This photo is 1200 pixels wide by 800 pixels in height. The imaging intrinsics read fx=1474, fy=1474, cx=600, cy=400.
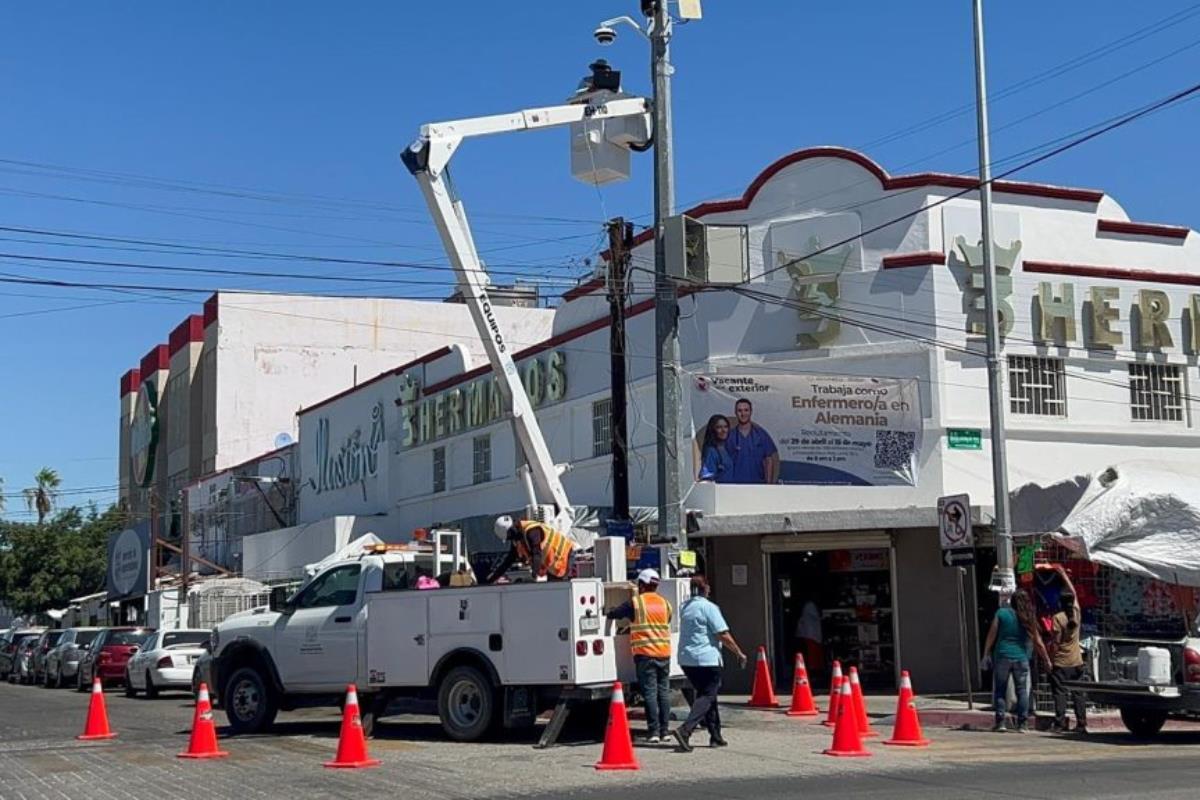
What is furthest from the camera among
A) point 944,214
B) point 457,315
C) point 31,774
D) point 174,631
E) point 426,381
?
point 457,315

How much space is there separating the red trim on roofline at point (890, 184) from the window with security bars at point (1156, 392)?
319 centimetres

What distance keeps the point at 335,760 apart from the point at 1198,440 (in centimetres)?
1844

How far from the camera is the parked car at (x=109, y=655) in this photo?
32.3 m

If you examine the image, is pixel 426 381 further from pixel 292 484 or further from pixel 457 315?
pixel 457 315

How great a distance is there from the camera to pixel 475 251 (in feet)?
65.2

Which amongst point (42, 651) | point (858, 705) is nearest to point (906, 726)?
point (858, 705)

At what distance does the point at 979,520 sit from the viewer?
2197 cm

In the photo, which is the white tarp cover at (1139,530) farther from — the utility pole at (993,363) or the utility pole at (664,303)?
the utility pole at (664,303)

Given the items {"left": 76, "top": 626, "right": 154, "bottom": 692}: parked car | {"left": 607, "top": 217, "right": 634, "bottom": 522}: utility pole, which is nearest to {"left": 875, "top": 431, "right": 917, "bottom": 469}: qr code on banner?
{"left": 607, "top": 217, "right": 634, "bottom": 522}: utility pole

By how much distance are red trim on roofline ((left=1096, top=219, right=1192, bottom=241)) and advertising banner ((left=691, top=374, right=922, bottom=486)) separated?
494 cm

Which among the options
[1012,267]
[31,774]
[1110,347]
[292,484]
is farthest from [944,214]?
[292,484]

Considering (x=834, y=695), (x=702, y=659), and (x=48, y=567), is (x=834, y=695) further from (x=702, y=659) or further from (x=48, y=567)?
(x=48, y=567)

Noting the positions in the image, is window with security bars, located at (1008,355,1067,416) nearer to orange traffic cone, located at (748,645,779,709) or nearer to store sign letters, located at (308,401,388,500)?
orange traffic cone, located at (748,645,779,709)

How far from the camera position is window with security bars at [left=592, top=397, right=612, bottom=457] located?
94.1 ft
